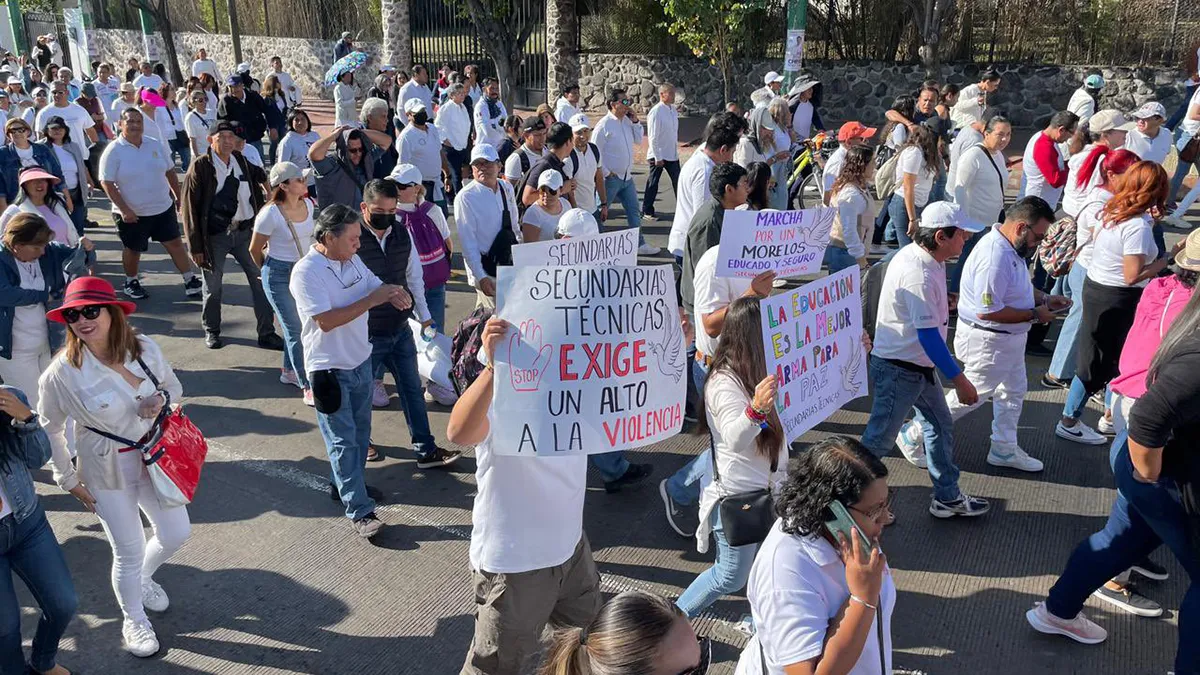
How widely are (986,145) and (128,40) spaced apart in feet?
110

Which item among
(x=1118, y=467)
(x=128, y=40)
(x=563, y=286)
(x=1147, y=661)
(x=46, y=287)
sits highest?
(x=128, y=40)

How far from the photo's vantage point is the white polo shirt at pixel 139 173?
907 cm

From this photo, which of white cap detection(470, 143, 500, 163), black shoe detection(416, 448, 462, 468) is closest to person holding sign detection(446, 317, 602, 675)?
black shoe detection(416, 448, 462, 468)

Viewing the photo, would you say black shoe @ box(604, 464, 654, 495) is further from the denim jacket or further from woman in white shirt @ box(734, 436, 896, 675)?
the denim jacket

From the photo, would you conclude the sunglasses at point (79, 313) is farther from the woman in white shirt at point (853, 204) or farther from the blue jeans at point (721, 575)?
the woman in white shirt at point (853, 204)

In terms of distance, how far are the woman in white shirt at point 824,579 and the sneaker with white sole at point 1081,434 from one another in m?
4.36

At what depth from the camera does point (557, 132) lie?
28.4 feet

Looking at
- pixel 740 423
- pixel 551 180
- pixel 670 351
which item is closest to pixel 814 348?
pixel 740 423

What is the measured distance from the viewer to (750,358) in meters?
4.06

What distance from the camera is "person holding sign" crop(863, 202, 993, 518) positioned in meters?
5.20

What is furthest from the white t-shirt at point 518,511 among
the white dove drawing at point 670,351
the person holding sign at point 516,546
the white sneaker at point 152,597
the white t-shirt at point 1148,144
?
the white t-shirt at point 1148,144

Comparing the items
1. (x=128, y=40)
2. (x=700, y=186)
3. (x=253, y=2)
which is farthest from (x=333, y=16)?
(x=700, y=186)

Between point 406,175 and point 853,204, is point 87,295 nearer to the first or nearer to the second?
point 406,175

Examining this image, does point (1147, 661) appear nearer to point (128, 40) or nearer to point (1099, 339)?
point (1099, 339)
